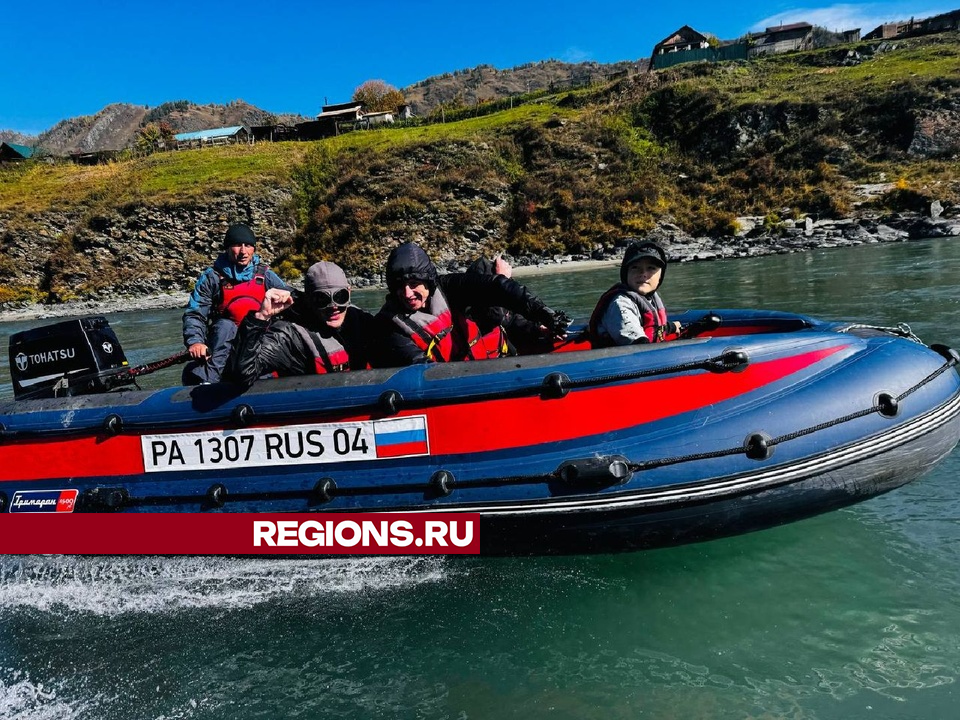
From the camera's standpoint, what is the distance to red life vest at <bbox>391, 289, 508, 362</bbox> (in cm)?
357

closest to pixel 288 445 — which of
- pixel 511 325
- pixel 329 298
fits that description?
pixel 329 298

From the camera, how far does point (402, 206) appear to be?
31609mm

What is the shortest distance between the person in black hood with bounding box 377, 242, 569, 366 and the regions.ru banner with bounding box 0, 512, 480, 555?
910mm

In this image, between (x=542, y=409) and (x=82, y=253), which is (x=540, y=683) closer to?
(x=542, y=409)

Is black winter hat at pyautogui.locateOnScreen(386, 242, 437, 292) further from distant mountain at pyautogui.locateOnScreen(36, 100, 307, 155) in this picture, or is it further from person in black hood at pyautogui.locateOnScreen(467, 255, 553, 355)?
distant mountain at pyautogui.locateOnScreen(36, 100, 307, 155)

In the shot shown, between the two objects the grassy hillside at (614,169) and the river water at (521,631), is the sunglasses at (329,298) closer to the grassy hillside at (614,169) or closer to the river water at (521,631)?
the river water at (521,631)

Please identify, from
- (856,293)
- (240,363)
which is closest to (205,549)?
(240,363)

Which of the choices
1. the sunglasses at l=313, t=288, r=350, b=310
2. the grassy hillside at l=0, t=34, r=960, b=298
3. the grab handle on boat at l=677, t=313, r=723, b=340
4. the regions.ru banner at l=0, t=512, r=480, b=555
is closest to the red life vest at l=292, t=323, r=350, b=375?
the sunglasses at l=313, t=288, r=350, b=310

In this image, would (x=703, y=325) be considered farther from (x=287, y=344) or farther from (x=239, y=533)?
(x=239, y=533)

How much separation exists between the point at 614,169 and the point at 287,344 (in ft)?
106

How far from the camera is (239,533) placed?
3.43 m

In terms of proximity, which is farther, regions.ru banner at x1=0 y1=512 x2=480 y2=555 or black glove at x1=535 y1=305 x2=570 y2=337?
black glove at x1=535 y1=305 x2=570 y2=337

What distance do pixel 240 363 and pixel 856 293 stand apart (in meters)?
11.0

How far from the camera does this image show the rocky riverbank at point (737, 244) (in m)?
22.2
